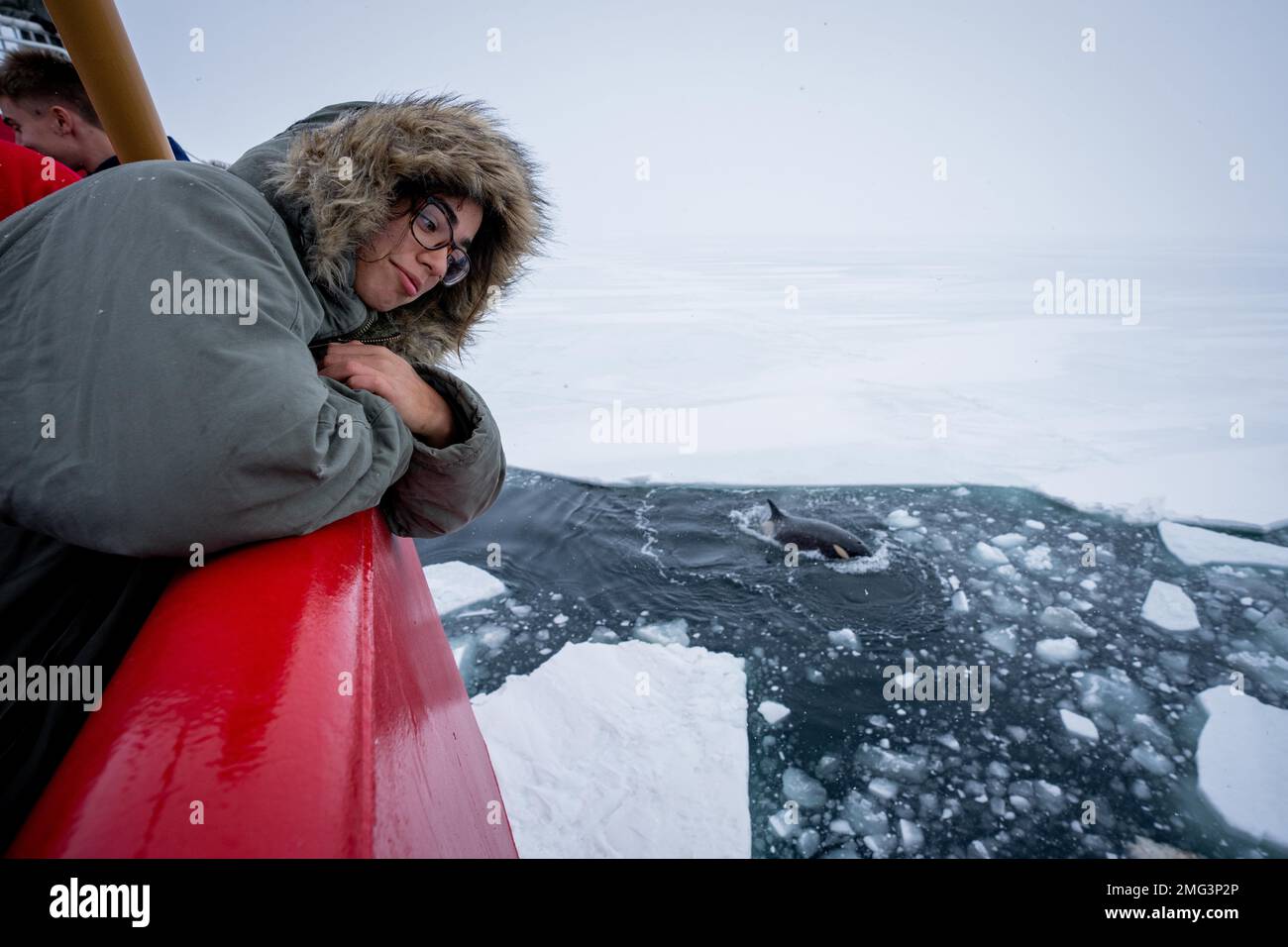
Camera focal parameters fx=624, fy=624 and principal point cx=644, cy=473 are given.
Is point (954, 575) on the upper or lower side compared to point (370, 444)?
lower

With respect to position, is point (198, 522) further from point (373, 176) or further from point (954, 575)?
point (954, 575)

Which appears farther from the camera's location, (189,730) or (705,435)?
(705,435)

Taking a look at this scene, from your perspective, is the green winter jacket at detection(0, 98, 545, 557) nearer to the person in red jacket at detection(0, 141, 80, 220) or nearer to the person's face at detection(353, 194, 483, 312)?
the person's face at detection(353, 194, 483, 312)

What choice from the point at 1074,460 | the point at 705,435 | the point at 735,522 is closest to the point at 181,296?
the point at 735,522

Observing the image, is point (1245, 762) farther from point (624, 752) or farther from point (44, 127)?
point (44, 127)

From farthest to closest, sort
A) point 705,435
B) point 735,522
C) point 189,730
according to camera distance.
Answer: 1. point 705,435
2. point 735,522
3. point 189,730

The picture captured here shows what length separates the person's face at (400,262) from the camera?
1.53 metres

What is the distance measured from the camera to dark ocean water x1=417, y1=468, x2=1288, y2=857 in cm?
224

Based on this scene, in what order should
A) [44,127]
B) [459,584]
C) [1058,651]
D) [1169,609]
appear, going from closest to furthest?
[44,127] → [1058,651] → [1169,609] → [459,584]

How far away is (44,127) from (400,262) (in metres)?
2.80

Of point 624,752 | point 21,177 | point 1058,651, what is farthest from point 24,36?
point 1058,651

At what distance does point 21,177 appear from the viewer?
6.40 feet
